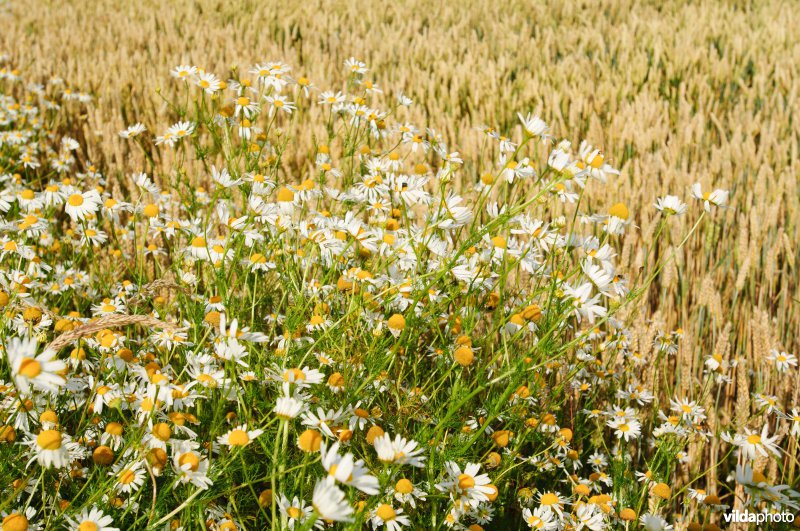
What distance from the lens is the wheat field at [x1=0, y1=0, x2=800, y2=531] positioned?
1264 millimetres

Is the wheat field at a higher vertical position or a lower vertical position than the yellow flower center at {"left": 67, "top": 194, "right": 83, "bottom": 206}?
lower

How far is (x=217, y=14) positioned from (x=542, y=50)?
3.78 metres

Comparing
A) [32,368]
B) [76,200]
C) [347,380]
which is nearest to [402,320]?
[347,380]

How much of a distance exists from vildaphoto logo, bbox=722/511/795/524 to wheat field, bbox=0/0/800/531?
0.13 feet

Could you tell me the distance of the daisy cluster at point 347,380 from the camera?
117cm

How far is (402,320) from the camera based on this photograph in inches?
56.1

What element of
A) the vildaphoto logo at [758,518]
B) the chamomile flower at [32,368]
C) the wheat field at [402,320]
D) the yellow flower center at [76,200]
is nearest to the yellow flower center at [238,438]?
the wheat field at [402,320]

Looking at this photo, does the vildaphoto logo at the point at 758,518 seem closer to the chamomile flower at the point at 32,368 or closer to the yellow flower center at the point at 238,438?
the yellow flower center at the point at 238,438

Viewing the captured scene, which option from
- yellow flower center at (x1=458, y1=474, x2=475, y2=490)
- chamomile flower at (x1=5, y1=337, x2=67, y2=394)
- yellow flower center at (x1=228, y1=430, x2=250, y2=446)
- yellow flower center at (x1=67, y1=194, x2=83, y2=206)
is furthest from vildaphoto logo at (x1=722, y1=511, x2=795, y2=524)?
yellow flower center at (x1=67, y1=194, x2=83, y2=206)

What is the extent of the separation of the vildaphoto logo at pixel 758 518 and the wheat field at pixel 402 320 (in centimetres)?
4

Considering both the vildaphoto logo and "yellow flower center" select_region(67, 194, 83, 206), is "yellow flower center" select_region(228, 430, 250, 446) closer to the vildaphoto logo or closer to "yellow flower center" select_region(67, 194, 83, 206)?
"yellow flower center" select_region(67, 194, 83, 206)

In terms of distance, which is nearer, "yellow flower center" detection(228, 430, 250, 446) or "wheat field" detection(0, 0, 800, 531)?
"yellow flower center" detection(228, 430, 250, 446)

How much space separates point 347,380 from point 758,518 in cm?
108

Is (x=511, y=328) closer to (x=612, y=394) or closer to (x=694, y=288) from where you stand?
(x=612, y=394)
